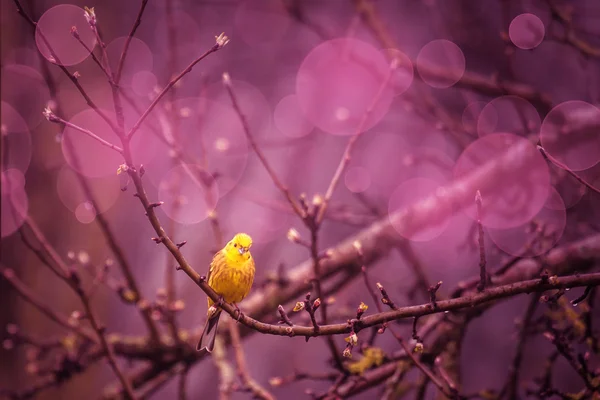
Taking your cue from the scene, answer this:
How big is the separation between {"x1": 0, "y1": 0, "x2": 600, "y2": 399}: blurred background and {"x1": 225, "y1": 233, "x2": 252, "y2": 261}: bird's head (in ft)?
3.47

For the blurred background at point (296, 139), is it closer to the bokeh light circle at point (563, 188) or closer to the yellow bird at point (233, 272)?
the bokeh light circle at point (563, 188)

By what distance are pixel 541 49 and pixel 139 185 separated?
17.9 feet

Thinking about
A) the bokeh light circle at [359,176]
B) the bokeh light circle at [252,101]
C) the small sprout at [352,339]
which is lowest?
the small sprout at [352,339]

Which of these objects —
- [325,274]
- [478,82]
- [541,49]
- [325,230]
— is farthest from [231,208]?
[541,49]

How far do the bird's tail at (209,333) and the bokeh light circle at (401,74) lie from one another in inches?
Answer: 77.9

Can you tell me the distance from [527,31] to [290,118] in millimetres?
3680

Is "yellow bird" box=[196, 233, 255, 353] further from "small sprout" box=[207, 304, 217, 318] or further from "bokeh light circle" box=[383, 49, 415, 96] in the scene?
"bokeh light circle" box=[383, 49, 415, 96]

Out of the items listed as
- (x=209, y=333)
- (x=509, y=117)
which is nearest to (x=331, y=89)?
(x=509, y=117)

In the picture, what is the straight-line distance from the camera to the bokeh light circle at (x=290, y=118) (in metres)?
5.71

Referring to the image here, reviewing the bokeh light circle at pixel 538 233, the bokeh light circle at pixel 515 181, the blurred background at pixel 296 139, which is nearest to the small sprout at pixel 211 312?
the blurred background at pixel 296 139

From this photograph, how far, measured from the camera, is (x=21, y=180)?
153 inches

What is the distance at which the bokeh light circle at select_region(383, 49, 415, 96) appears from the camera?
276cm

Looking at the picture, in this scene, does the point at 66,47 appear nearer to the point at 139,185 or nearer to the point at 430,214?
the point at 430,214

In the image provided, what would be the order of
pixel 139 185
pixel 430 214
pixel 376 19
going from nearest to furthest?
pixel 139 185
pixel 430 214
pixel 376 19
